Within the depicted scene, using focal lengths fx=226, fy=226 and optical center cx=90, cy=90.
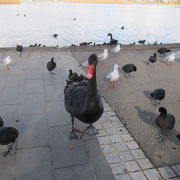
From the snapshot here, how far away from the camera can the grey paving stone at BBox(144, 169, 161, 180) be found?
17.2 feet

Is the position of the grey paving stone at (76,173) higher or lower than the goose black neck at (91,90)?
lower

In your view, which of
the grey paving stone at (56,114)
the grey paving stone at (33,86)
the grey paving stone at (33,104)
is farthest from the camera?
the grey paving stone at (33,86)

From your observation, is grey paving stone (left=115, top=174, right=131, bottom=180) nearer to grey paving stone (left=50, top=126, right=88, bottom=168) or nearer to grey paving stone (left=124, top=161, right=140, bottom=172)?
grey paving stone (left=124, top=161, right=140, bottom=172)

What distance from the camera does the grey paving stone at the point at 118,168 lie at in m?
5.37

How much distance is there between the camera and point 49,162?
18.5ft

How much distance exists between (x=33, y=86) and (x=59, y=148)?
4.74 meters

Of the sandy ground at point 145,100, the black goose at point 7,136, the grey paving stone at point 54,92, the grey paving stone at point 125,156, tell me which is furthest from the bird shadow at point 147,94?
the black goose at point 7,136

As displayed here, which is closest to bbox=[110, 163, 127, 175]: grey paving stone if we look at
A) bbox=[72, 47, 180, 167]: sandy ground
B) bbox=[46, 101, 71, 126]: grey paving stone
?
bbox=[72, 47, 180, 167]: sandy ground

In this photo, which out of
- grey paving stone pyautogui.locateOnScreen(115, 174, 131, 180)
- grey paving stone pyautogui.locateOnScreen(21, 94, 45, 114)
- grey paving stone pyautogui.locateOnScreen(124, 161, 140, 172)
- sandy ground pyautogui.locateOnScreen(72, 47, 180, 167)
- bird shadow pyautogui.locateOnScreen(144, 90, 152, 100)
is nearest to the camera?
grey paving stone pyautogui.locateOnScreen(115, 174, 131, 180)

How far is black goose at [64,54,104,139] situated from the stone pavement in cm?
57

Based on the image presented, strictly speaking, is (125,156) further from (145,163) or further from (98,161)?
(98,161)

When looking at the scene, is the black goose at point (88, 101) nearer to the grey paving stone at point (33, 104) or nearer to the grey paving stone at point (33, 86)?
the grey paving stone at point (33, 104)

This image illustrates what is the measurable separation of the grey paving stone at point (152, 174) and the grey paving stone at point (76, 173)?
128cm

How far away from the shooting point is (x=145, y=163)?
5648 mm
